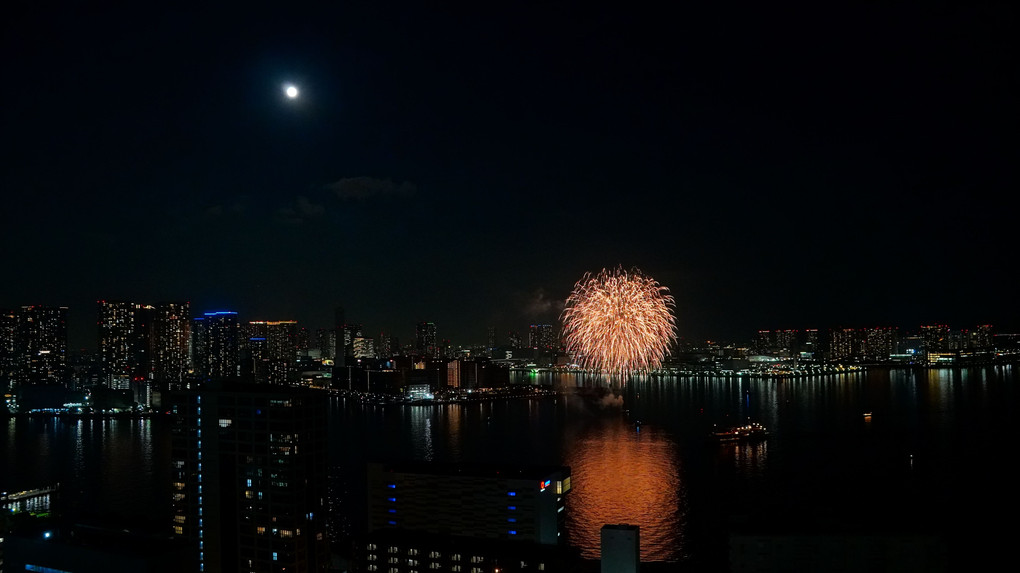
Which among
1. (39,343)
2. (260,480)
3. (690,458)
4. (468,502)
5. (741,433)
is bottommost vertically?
(690,458)

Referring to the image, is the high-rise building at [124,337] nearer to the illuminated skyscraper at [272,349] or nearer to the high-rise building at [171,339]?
the high-rise building at [171,339]

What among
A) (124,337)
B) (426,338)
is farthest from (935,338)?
(124,337)

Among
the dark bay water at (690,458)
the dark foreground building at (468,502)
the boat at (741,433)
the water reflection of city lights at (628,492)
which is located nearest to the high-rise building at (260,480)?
the dark foreground building at (468,502)

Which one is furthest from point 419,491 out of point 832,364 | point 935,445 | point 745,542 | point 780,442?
point 832,364

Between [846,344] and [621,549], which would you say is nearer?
[621,549]

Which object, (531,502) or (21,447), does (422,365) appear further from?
(531,502)

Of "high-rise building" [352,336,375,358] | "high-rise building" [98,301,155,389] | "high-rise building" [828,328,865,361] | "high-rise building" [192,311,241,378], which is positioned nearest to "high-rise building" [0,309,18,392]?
"high-rise building" [98,301,155,389]

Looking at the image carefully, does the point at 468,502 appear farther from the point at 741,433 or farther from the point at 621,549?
the point at 741,433
